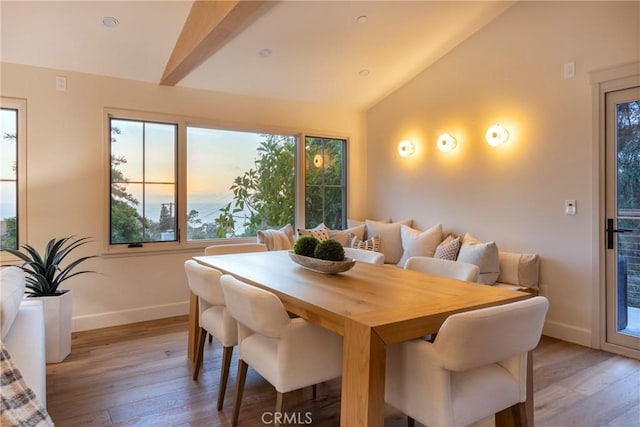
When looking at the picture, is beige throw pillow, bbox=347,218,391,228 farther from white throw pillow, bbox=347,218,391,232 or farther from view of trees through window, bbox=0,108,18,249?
view of trees through window, bbox=0,108,18,249

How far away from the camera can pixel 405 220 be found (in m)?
4.83

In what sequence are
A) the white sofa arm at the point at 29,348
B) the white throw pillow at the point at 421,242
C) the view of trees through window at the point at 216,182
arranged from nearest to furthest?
1. the white sofa arm at the point at 29,348
2. the view of trees through window at the point at 216,182
3. the white throw pillow at the point at 421,242

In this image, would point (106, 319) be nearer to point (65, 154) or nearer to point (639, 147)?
point (65, 154)

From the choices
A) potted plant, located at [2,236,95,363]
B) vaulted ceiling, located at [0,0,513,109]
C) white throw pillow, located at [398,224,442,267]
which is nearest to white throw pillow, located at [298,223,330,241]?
white throw pillow, located at [398,224,442,267]

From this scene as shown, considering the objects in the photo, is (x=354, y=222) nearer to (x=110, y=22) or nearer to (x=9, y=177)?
(x=110, y=22)

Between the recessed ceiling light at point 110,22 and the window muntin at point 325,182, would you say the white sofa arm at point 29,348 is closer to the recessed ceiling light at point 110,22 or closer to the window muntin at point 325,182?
the recessed ceiling light at point 110,22

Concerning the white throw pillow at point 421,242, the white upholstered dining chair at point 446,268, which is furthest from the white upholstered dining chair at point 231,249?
the white throw pillow at point 421,242

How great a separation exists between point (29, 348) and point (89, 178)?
230 centimetres

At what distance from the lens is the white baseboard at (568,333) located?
3.29 m

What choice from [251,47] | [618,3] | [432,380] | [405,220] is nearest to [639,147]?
[618,3]

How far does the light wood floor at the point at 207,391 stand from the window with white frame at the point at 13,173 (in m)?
1.10

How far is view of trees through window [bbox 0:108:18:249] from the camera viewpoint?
3361 mm

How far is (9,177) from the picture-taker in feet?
11.1

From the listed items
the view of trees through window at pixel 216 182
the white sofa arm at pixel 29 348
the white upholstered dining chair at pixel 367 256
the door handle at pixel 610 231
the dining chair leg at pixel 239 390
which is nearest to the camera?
the white sofa arm at pixel 29 348
